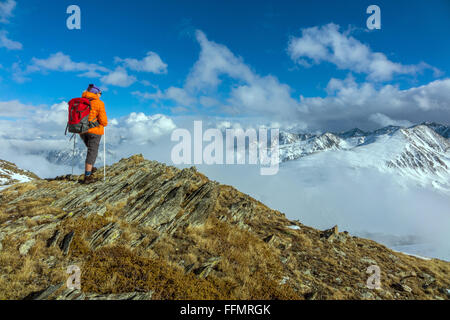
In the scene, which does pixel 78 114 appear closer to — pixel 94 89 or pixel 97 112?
pixel 97 112

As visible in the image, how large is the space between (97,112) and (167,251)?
799cm

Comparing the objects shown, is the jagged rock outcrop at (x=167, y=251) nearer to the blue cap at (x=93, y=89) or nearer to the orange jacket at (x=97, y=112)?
the orange jacket at (x=97, y=112)

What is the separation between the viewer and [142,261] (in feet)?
28.5

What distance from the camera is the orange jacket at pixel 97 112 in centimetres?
1098

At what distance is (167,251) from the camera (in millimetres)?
9961

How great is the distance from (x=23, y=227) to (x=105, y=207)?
11.5ft

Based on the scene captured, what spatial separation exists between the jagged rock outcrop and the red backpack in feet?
14.5

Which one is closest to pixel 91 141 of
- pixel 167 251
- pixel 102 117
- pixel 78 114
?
pixel 102 117

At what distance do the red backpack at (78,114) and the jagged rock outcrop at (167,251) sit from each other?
441 cm

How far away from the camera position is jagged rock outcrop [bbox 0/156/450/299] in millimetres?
7488

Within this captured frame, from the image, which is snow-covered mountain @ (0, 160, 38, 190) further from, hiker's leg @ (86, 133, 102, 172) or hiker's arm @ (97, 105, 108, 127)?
hiker's arm @ (97, 105, 108, 127)

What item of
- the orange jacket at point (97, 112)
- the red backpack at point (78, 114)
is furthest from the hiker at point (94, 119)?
the red backpack at point (78, 114)

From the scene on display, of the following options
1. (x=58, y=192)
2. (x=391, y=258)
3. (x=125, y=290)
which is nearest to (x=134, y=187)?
(x=58, y=192)
